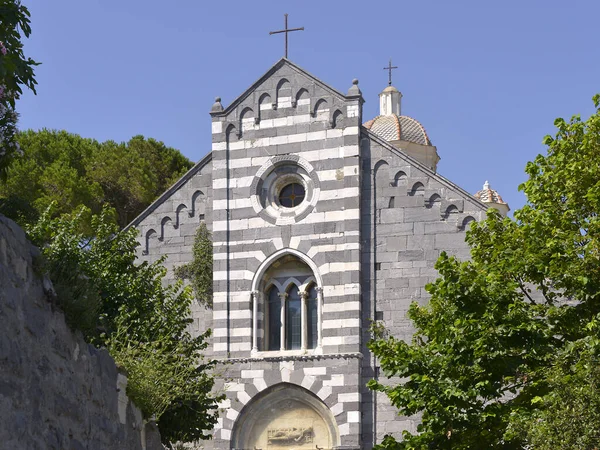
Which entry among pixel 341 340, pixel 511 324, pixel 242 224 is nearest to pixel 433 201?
pixel 341 340

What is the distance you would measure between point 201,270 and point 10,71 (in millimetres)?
18269

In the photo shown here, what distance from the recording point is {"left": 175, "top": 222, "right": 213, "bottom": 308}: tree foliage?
29.7m

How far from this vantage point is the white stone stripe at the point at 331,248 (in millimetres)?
28422

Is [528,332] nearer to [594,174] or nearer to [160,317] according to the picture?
[594,174]

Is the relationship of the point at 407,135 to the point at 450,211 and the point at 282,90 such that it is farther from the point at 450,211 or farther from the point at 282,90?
the point at 450,211

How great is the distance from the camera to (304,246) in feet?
94.4

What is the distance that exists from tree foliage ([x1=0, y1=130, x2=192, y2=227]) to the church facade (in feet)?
28.8

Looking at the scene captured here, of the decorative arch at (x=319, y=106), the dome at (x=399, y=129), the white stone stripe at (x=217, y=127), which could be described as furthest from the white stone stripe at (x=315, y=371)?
the dome at (x=399, y=129)

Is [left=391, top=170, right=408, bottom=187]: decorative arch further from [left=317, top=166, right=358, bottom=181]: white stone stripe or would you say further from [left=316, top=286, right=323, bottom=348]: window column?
[left=316, top=286, right=323, bottom=348]: window column

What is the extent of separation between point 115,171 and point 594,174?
23.6 m

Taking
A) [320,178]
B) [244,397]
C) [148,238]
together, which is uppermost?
[320,178]

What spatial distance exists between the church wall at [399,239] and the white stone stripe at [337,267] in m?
0.34

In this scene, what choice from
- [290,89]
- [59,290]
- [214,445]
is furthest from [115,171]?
[59,290]

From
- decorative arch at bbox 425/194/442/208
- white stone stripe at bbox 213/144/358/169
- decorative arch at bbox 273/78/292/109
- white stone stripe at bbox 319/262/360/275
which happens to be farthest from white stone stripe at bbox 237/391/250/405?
decorative arch at bbox 273/78/292/109
